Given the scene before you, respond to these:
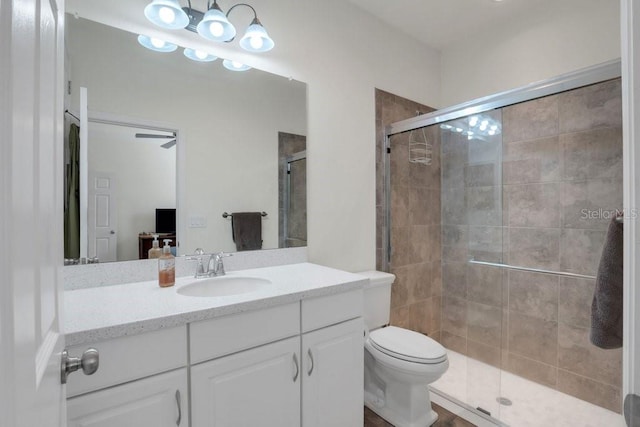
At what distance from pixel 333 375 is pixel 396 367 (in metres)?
0.44

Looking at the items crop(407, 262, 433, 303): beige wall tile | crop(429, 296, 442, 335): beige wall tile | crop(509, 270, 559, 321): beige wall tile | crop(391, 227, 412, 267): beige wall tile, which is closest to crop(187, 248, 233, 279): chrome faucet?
crop(391, 227, 412, 267): beige wall tile

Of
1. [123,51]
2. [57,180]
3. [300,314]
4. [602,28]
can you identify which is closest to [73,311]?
[57,180]

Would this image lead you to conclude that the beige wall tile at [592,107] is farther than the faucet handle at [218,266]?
Yes

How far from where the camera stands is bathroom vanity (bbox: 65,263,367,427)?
905 mm

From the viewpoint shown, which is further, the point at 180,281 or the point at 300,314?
the point at 180,281

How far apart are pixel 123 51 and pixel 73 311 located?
1130 mm

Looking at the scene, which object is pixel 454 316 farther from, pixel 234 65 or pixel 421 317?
pixel 234 65

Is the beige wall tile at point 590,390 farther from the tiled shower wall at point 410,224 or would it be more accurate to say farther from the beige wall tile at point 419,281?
the beige wall tile at point 419,281

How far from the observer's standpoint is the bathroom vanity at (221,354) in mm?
905

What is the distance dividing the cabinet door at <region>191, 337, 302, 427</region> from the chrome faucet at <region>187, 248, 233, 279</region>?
0.53 meters

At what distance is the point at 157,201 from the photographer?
150 centimetres

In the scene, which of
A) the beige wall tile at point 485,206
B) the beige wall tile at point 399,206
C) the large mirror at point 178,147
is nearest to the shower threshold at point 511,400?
the beige wall tile at point 485,206

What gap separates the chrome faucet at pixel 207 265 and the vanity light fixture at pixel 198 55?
3.23ft

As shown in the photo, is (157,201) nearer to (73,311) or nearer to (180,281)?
(180,281)
